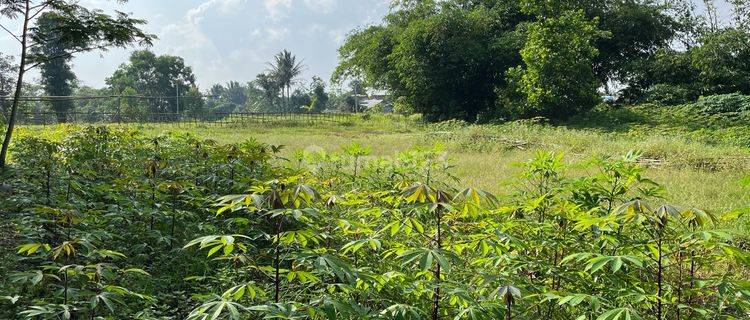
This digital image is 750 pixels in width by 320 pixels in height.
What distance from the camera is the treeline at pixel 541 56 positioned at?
21188 millimetres

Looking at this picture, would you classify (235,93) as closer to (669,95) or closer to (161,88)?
(161,88)

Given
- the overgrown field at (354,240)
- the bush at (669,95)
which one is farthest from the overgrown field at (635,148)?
the bush at (669,95)

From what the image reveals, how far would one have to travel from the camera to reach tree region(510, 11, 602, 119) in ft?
67.9

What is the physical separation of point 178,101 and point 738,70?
45.0 m

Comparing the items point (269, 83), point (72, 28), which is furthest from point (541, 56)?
point (269, 83)

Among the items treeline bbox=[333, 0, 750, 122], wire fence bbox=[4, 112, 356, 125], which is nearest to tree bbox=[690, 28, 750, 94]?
treeline bbox=[333, 0, 750, 122]

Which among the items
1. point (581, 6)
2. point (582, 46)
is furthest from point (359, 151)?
point (581, 6)

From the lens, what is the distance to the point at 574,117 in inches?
851

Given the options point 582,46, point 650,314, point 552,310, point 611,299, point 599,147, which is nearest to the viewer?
point 611,299

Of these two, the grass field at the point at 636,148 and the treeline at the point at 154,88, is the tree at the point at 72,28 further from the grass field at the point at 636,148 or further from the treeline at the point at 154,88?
the treeline at the point at 154,88

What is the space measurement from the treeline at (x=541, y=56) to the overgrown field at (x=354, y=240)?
1337cm

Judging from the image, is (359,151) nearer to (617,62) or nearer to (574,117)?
(574,117)

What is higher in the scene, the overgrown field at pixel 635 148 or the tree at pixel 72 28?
the tree at pixel 72 28

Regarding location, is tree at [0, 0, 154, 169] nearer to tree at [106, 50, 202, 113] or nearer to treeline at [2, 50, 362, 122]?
treeline at [2, 50, 362, 122]
